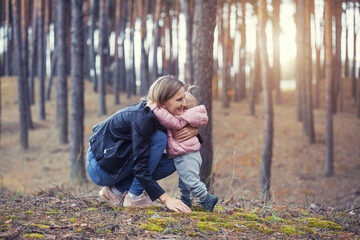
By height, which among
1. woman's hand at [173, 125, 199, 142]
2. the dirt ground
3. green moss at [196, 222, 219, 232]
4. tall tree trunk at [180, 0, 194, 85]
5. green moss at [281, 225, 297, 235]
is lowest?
the dirt ground

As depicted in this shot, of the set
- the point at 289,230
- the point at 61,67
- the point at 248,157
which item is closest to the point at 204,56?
the point at 289,230

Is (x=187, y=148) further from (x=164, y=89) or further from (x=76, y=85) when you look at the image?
(x=76, y=85)

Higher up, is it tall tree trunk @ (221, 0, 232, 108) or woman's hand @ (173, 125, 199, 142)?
tall tree trunk @ (221, 0, 232, 108)

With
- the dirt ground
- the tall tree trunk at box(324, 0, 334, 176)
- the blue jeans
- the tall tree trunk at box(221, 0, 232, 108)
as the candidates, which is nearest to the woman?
the blue jeans

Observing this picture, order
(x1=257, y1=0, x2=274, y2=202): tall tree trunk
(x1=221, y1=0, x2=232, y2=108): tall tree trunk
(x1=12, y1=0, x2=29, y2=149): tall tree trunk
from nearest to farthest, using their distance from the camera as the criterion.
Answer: (x1=257, y1=0, x2=274, y2=202): tall tree trunk
(x1=12, y1=0, x2=29, y2=149): tall tree trunk
(x1=221, y1=0, x2=232, y2=108): tall tree trunk

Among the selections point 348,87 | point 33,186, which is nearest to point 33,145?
point 33,186

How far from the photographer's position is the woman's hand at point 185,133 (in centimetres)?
334

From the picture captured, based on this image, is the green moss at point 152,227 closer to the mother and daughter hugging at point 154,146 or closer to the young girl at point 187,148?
the mother and daughter hugging at point 154,146

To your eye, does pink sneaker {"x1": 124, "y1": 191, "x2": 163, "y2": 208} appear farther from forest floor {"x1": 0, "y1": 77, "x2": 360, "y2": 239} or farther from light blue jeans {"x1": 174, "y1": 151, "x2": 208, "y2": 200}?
light blue jeans {"x1": 174, "y1": 151, "x2": 208, "y2": 200}

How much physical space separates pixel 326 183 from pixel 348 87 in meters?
15.6

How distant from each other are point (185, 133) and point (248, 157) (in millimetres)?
9129

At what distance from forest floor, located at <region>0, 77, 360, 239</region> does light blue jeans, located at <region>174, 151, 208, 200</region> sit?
0.84ft

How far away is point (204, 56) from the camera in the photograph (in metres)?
5.53

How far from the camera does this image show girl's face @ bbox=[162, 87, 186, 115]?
127 inches
